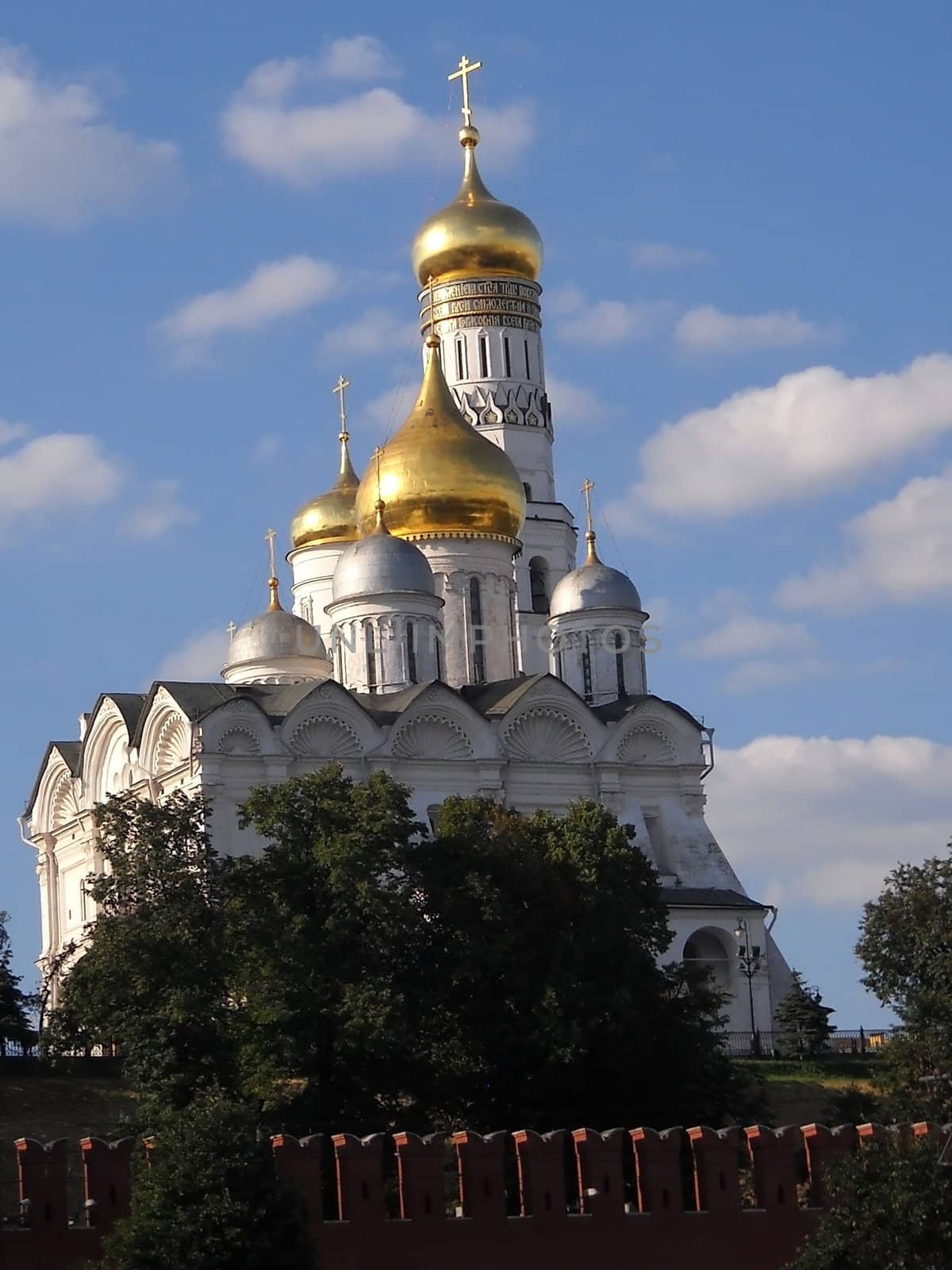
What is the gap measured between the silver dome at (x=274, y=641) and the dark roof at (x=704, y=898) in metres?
8.20

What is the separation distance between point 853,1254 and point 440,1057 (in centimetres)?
894

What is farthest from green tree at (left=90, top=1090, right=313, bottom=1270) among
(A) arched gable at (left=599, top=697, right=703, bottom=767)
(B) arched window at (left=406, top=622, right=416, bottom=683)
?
(A) arched gable at (left=599, top=697, right=703, bottom=767)

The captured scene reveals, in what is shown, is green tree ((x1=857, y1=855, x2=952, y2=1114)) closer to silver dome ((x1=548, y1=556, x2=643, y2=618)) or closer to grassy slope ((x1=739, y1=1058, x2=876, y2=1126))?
grassy slope ((x1=739, y1=1058, x2=876, y2=1126))

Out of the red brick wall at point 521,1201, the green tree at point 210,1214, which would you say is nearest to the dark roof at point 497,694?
the red brick wall at point 521,1201

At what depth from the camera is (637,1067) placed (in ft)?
113

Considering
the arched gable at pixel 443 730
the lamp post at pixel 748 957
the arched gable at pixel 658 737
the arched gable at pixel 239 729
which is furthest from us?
the arched gable at pixel 658 737

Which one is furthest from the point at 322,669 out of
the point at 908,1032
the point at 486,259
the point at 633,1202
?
the point at 633,1202

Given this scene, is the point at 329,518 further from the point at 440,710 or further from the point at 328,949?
the point at 328,949

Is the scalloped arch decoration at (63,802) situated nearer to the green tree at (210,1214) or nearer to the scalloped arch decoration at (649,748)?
the scalloped arch decoration at (649,748)

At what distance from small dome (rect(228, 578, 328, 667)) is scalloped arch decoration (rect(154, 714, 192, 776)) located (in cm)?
472

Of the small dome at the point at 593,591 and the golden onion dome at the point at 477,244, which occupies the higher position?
the golden onion dome at the point at 477,244

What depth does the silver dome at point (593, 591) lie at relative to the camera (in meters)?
52.0

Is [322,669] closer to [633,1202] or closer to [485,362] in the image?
[485,362]

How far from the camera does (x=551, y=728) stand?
4975cm
